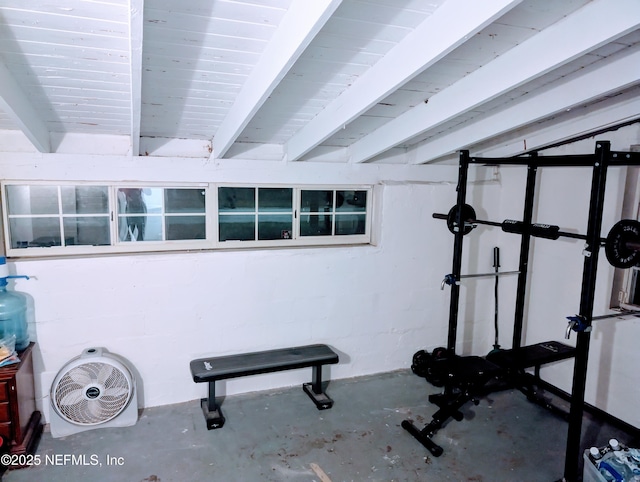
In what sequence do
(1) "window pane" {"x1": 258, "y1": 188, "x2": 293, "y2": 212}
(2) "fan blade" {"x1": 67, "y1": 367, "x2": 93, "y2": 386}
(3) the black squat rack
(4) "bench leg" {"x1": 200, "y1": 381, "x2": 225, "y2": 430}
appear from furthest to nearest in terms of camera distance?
1. (1) "window pane" {"x1": 258, "y1": 188, "x2": 293, "y2": 212}
2. (4) "bench leg" {"x1": 200, "y1": 381, "x2": 225, "y2": 430}
3. (2) "fan blade" {"x1": 67, "y1": 367, "x2": 93, "y2": 386}
4. (3) the black squat rack

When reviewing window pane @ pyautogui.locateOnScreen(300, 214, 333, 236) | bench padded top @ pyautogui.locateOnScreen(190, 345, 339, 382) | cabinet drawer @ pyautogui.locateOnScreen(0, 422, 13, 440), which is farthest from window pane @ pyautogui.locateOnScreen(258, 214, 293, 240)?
cabinet drawer @ pyautogui.locateOnScreen(0, 422, 13, 440)

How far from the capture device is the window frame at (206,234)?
303 cm

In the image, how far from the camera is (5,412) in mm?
2623

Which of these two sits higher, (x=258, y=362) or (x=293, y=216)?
(x=293, y=216)

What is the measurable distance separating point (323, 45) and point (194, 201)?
1855mm

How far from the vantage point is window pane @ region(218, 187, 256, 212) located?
3502mm

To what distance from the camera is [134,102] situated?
213 centimetres

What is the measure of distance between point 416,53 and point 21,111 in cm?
203

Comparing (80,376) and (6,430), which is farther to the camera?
(80,376)

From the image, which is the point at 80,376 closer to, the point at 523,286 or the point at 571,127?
the point at 523,286

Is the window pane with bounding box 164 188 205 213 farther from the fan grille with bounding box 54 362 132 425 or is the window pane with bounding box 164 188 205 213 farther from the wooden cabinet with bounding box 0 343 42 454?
the wooden cabinet with bounding box 0 343 42 454

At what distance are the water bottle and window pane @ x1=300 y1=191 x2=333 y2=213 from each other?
2094 millimetres

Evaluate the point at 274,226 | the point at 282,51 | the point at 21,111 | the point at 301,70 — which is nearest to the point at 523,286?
the point at 274,226

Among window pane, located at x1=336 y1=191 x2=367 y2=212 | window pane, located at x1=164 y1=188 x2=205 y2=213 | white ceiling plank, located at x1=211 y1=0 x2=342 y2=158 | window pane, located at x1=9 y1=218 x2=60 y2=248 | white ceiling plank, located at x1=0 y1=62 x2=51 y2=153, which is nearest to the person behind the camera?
white ceiling plank, located at x1=211 y1=0 x2=342 y2=158
